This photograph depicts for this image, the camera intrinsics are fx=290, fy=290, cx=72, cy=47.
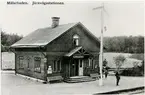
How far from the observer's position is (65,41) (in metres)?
9.09

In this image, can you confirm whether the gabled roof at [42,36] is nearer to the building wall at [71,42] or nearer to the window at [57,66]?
the building wall at [71,42]

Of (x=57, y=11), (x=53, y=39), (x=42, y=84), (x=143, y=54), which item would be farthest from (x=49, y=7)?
(x=143, y=54)

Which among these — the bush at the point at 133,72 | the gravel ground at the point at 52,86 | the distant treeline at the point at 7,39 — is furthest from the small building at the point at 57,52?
the bush at the point at 133,72

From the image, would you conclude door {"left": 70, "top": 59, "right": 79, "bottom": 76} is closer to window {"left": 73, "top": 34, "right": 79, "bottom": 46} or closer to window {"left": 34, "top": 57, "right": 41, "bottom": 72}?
window {"left": 73, "top": 34, "right": 79, "bottom": 46}

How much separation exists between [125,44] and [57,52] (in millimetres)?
2126

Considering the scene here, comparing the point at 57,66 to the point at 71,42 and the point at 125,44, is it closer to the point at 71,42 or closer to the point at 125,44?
the point at 71,42

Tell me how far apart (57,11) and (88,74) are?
3.44 meters

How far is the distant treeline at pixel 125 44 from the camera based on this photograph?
804 cm

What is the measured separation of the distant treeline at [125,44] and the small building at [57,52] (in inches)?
25.6

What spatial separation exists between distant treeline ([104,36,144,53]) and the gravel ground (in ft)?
3.53

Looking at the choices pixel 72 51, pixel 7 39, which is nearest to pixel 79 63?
pixel 72 51

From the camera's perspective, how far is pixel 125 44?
323 inches

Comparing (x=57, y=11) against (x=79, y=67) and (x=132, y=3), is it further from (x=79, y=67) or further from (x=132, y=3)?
(x=79, y=67)

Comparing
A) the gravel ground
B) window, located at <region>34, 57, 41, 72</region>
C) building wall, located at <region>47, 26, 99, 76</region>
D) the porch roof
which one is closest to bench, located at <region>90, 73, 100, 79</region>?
the gravel ground
